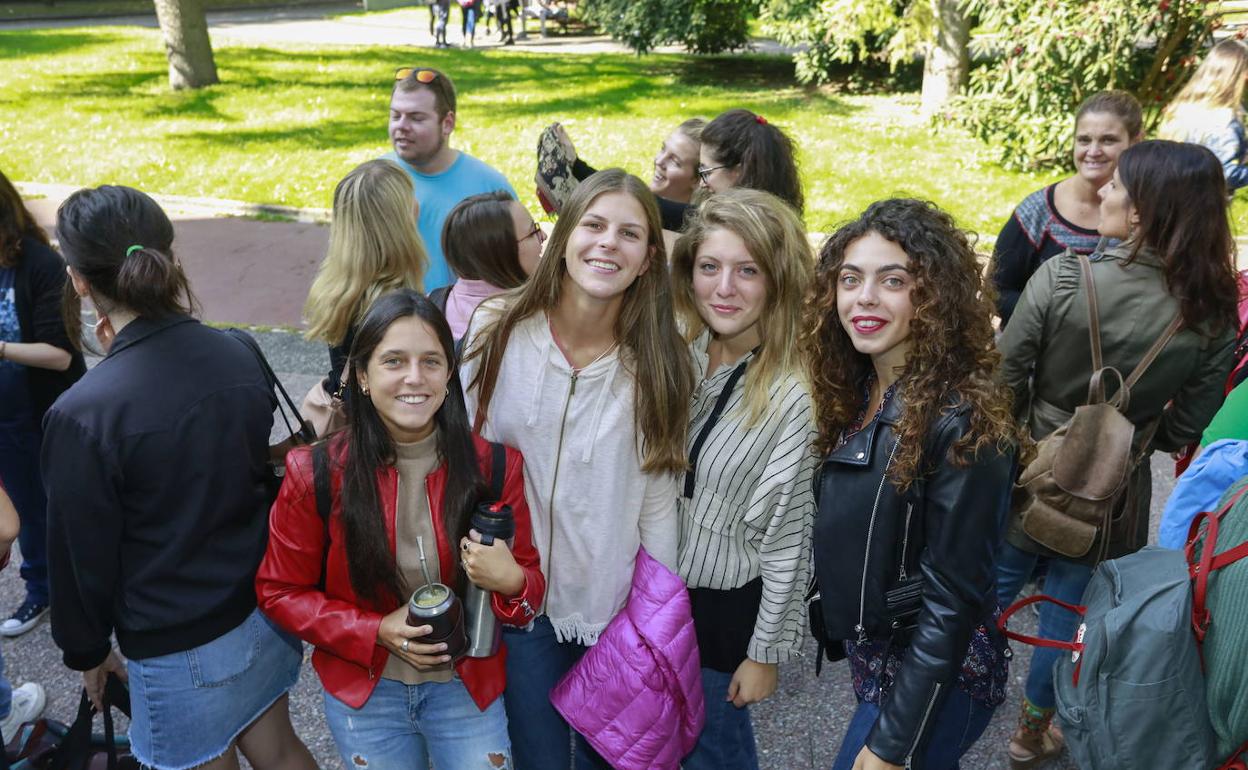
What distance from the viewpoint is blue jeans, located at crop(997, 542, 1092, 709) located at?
3127 millimetres

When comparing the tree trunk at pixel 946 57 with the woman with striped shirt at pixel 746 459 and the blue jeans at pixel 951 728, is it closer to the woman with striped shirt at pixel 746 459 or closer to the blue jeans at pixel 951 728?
the woman with striped shirt at pixel 746 459

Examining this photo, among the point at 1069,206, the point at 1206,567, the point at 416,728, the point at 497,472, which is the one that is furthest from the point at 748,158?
the point at 416,728

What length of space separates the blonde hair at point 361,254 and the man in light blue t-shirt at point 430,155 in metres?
1.10

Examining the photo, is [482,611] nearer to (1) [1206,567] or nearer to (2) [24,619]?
(1) [1206,567]

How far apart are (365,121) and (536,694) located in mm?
12281

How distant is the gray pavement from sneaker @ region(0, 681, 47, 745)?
0.60 feet

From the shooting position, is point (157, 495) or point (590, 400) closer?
point (157, 495)

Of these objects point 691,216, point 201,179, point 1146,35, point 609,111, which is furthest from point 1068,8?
point 201,179

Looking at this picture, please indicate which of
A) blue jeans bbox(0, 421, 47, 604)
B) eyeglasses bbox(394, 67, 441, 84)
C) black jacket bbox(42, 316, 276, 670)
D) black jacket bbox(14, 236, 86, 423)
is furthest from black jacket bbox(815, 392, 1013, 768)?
eyeglasses bbox(394, 67, 441, 84)

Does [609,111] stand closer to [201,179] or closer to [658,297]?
[201,179]

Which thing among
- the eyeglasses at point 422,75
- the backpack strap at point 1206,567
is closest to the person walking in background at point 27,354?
the eyeglasses at point 422,75

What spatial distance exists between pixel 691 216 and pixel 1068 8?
8.67 metres

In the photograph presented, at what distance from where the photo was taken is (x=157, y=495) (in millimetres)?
2320

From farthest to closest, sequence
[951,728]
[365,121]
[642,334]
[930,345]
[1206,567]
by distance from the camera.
Answer: 1. [365,121]
2. [642,334]
3. [951,728]
4. [930,345]
5. [1206,567]
